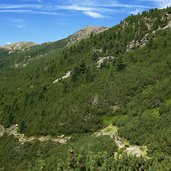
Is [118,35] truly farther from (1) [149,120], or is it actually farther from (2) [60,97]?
(1) [149,120]

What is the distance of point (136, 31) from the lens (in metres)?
137

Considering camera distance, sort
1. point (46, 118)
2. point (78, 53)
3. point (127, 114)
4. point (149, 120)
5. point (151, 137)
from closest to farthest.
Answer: point (151, 137) < point (149, 120) < point (127, 114) < point (46, 118) < point (78, 53)

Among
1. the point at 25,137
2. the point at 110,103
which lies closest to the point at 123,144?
the point at 110,103

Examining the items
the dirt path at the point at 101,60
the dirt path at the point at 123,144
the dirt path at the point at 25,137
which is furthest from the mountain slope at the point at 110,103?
the dirt path at the point at 25,137

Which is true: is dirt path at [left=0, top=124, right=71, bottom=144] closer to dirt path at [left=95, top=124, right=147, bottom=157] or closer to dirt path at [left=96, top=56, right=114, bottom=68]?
dirt path at [left=95, top=124, right=147, bottom=157]

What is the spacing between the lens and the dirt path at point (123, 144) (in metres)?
55.0

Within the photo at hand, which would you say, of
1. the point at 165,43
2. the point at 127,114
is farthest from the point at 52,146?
the point at 165,43

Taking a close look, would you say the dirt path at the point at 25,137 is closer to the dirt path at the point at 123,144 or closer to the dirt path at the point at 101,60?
the dirt path at the point at 123,144

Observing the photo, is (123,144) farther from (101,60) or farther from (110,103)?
(101,60)

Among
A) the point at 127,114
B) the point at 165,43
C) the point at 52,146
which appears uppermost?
the point at 165,43

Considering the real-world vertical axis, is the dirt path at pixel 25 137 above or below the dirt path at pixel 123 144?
below

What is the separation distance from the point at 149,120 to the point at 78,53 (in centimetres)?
9486

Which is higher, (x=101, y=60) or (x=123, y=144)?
(x=101, y=60)

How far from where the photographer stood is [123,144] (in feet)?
200
